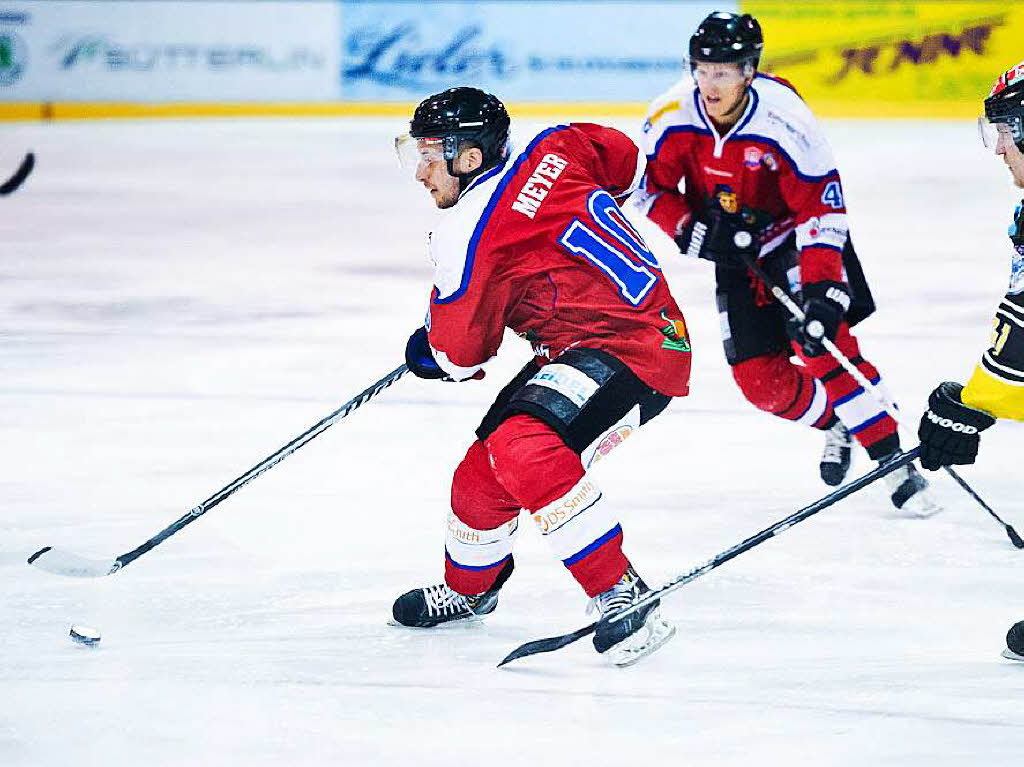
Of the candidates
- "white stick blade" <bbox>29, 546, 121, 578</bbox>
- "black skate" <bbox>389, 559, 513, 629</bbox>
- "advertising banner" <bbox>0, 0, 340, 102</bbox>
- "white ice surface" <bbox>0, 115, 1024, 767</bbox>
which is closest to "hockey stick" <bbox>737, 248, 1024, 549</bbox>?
"white ice surface" <bbox>0, 115, 1024, 767</bbox>

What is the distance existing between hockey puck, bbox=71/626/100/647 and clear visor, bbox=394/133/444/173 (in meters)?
0.96

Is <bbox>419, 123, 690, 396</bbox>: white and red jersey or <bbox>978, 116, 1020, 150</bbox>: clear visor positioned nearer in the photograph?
<bbox>978, 116, 1020, 150</bbox>: clear visor

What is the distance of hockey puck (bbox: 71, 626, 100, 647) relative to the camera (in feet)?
8.78

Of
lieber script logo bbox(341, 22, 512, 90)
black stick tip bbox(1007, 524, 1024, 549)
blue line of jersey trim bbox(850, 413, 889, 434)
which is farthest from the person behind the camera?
lieber script logo bbox(341, 22, 512, 90)

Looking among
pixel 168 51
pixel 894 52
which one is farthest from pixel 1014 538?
pixel 168 51

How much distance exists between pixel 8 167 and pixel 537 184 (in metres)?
7.14

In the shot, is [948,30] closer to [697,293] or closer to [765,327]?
[697,293]

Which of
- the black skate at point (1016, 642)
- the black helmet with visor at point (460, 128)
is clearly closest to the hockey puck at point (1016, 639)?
the black skate at point (1016, 642)

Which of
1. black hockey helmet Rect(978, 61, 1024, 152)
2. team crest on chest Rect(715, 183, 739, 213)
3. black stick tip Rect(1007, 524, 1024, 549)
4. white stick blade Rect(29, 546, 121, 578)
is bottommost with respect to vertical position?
black stick tip Rect(1007, 524, 1024, 549)

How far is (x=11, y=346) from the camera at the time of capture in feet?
16.6

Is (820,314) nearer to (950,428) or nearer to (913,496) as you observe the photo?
(913,496)

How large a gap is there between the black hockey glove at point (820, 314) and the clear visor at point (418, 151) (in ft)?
3.74

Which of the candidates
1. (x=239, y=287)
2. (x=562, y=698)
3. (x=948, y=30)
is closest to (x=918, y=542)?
(x=562, y=698)

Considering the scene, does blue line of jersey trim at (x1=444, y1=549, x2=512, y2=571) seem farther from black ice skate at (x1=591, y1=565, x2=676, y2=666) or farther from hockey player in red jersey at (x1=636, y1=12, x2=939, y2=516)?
hockey player in red jersey at (x1=636, y1=12, x2=939, y2=516)
